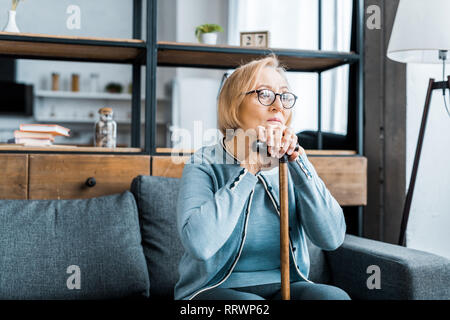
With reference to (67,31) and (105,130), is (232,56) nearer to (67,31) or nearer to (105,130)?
(105,130)

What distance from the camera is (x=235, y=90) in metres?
1.33

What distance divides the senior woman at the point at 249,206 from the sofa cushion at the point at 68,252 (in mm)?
431

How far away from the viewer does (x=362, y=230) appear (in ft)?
7.82

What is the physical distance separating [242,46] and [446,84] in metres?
0.87

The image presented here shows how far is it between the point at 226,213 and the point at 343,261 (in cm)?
91

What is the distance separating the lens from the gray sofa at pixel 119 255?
1.59m

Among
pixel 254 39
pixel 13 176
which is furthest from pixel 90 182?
pixel 254 39

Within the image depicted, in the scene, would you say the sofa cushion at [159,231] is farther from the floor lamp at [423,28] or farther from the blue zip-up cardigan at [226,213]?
the floor lamp at [423,28]

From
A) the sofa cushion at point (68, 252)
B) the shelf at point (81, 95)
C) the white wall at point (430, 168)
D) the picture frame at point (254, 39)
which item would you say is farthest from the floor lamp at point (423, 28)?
the shelf at point (81, 95)

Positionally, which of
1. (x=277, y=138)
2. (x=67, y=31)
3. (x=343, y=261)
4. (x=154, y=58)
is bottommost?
(x=343, y=261)

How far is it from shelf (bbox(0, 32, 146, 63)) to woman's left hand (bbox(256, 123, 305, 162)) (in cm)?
110

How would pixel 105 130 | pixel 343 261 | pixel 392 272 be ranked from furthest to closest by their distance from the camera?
pixel 105 130
pixel 343 261
pixel 392 272
